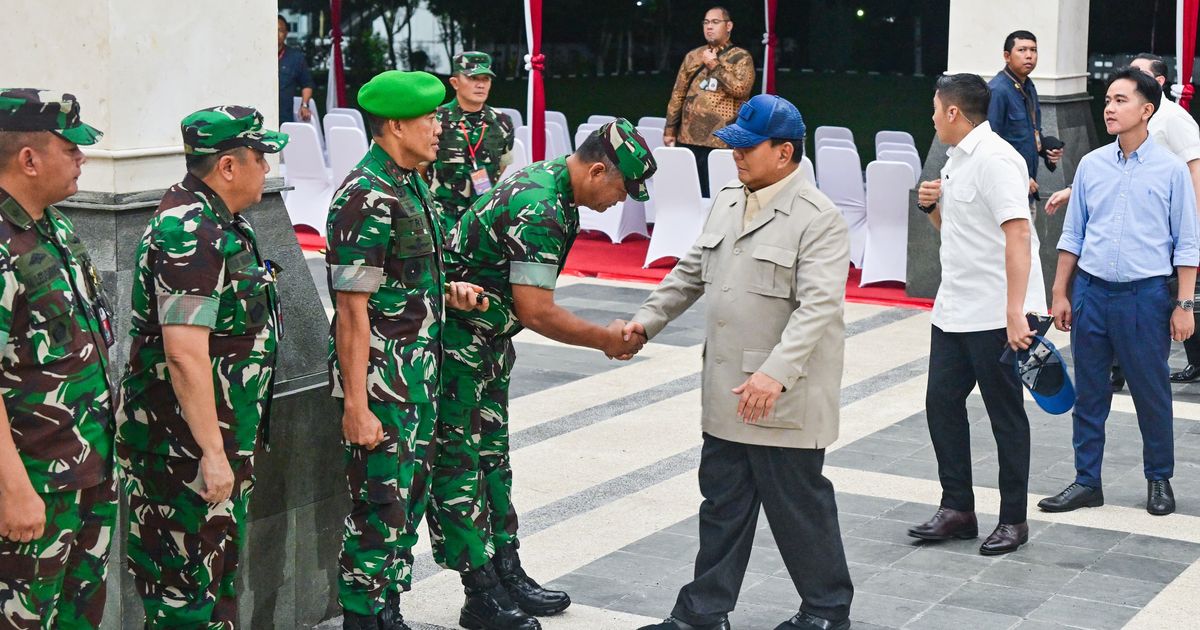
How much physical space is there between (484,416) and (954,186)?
6.16 feet

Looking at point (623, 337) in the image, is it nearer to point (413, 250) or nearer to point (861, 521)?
point (413, 250)

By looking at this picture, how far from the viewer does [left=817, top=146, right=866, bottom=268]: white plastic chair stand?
36.6 feet

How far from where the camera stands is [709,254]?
4520 millimetres

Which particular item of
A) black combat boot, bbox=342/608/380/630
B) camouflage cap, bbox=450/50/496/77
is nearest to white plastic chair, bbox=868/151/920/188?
camouflage cap, bbox=450/50/496/77

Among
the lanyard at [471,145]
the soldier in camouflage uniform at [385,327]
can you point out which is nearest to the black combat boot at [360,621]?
the soldier in camouflage uniform at [385,327]

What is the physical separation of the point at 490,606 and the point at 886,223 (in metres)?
6.81

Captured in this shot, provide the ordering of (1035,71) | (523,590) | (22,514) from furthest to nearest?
(1035,71)
(523,590)
(22,514)

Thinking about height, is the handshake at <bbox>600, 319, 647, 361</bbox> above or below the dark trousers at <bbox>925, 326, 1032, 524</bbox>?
above

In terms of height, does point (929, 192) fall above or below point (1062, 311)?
above

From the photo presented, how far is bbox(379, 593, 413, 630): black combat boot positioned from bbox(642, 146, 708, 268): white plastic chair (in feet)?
23.1

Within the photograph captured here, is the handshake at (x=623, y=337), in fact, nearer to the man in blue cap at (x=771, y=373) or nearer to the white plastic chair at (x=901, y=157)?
the man in blue cap at (x=771, y=373)

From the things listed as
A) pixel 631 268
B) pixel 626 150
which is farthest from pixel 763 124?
pixel 631 268

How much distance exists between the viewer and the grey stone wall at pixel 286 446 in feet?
13.4

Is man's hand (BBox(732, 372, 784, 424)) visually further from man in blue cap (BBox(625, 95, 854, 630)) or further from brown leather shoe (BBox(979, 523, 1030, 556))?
brown leather shoe (BBox(979, 523, 1030, 556))
